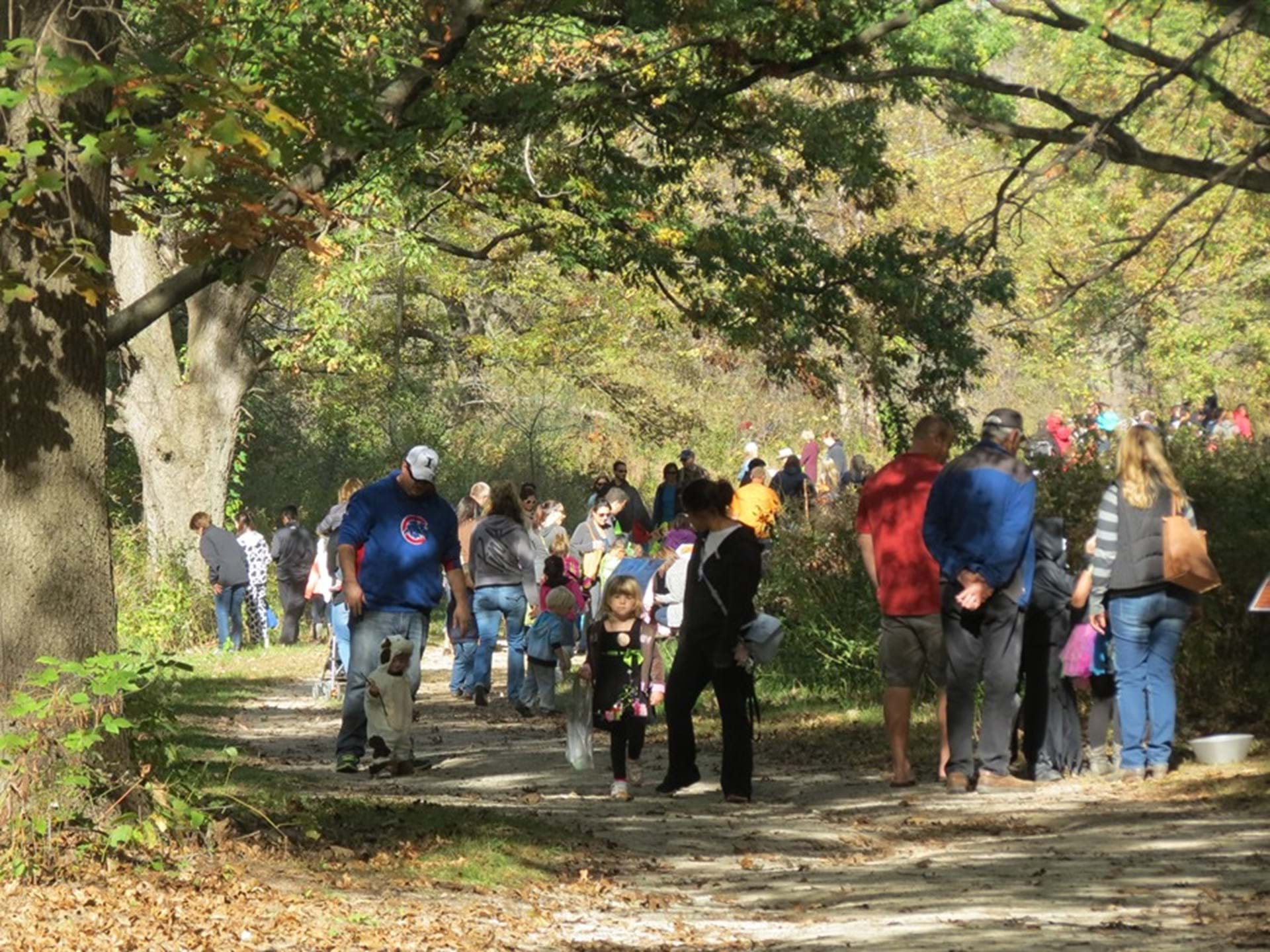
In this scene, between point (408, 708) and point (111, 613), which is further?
point (408, 708)

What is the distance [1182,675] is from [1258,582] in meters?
1.05

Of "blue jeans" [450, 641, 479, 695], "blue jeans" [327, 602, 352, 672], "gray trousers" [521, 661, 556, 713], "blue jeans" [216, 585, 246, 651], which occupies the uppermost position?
"blue jeans" [216, 585, 246, 651]

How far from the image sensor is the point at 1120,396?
5709 cm

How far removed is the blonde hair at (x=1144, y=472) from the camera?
12.2m

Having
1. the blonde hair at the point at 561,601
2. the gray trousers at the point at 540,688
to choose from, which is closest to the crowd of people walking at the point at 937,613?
the blonde hair at the point at 561,601

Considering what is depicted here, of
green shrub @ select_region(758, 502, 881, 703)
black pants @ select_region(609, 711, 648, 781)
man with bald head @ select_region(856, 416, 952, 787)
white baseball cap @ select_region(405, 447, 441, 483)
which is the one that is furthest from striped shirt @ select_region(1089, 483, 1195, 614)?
green shrub @ select_region(758, 502, 881, 703)

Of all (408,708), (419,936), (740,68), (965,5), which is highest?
(965,5)

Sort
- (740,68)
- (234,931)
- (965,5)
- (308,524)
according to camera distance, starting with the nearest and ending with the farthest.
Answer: (234,931) < (740,68) < (965,5) < (308,524)

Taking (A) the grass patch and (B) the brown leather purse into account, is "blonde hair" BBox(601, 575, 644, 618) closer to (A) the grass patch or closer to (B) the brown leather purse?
(A) the grass patch

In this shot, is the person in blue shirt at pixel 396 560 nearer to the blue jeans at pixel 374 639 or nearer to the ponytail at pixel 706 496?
the blue jeans at pixel 374 639

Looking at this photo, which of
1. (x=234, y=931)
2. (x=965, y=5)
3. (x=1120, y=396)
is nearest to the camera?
(x=234, y=931)

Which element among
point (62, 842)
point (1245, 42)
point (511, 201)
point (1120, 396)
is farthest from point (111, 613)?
point (1120, 396)

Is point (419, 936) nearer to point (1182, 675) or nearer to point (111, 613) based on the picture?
point (111, 613)

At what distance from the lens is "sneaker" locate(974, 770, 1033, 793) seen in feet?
40.9
